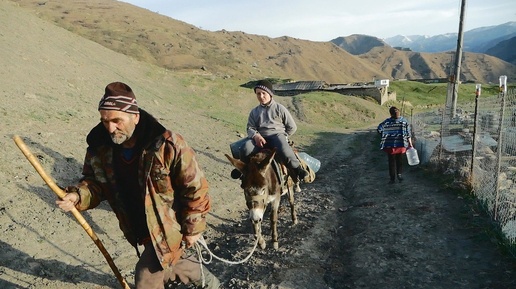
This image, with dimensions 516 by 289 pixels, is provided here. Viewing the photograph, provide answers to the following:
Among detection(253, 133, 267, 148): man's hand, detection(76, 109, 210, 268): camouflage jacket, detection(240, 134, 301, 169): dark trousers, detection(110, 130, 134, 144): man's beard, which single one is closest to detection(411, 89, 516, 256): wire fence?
detection(240, 134, 301, 169): dark trousers

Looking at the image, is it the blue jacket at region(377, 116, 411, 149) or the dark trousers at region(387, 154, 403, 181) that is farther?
the dark trousers at region(387, 154, 403, 181)

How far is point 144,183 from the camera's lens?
3.43 meters

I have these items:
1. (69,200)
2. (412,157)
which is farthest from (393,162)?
(69,200)

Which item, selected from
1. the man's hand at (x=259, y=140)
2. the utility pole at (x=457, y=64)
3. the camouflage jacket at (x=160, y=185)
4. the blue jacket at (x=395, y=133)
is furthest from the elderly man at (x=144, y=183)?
the utility pole at (x=457, y=64)

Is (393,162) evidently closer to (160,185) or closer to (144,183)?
(160,185)

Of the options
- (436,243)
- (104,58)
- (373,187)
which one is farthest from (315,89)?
(436,243)

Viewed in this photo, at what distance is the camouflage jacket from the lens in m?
3.45

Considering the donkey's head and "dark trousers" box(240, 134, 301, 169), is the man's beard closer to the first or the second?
the donkey's head

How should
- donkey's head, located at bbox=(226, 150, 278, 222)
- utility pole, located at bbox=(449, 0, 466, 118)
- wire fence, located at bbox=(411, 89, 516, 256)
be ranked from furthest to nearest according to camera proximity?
utility pole, located at bbox=(449, 0, 466, 118) → wire fence, located at bbox=(411, 89, 516, 256) → donkey's head, located at bbox=(226, 150, 278, 222)

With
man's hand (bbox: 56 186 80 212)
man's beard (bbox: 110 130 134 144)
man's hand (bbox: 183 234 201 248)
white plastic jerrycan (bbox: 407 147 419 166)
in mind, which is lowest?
white plastic jerrycan (bbox: 407 147 419 166)

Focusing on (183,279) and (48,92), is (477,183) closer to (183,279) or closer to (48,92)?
(183,279)

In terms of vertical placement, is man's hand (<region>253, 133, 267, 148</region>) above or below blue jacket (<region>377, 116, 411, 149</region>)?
above

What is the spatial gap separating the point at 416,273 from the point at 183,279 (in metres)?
3.62

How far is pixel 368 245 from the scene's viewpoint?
676 cm
